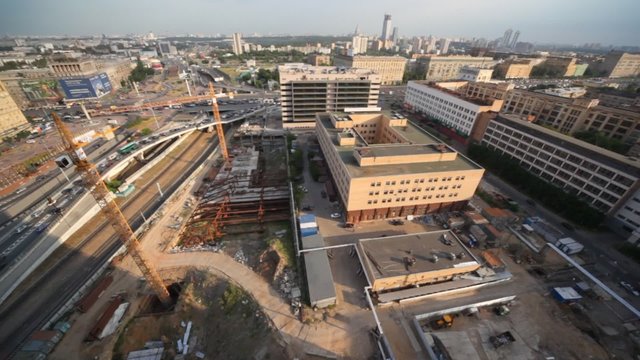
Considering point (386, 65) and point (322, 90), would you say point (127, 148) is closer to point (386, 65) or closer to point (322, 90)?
point (322, 90)

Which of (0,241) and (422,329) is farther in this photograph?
(0,241)

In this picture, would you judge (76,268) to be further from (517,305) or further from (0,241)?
(517,305)

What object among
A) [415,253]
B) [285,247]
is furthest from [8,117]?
[415,253]

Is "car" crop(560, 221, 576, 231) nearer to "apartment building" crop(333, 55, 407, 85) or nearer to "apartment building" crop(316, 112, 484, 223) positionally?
"apartment building" crop(316, 112, 484, 223)

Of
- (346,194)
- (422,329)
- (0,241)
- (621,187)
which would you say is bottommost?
(422,329)

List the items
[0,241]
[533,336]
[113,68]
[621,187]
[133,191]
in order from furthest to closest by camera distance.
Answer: [113,68] → [133,191] → [621,187] → [0,241] → [533,336]

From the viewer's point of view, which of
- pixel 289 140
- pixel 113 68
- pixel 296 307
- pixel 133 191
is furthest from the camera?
pixel 113 68

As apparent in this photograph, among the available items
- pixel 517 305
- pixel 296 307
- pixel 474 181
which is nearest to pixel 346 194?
pixel 296 307

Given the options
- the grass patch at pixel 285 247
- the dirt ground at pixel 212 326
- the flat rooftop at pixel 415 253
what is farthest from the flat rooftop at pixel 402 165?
the dirt ground at pixel 212 326
